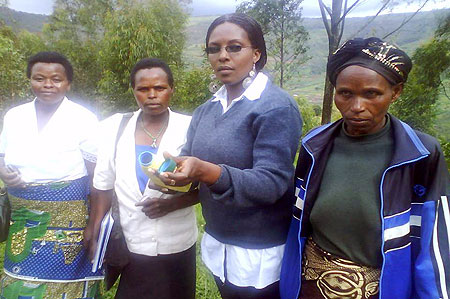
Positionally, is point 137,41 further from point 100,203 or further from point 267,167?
point 267,167

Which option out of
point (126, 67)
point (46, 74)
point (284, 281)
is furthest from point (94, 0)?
point (284, 281)

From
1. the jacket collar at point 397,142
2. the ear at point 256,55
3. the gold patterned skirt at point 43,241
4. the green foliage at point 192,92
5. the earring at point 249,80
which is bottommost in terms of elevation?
the green foliage at point 192,92

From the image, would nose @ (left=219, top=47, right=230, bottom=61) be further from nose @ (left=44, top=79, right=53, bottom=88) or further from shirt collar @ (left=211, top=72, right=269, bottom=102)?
nose @ (left=44, top=79, right=53, bottom=88)

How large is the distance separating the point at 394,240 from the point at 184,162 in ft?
2.68

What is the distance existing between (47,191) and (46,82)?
0.65 m

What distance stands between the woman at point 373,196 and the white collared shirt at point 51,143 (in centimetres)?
137

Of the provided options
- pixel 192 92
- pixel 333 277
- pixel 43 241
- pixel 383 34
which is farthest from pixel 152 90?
pixel 383 34

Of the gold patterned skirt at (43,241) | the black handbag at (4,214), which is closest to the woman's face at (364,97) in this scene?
the gold patterned skirt at (43,241)

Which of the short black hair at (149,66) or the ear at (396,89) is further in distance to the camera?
the short black hair at (149,66)

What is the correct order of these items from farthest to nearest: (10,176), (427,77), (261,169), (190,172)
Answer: (427,77), (10,176), (261,169), (190,172)

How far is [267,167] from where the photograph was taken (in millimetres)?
1476

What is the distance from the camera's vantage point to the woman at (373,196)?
1.36 metres

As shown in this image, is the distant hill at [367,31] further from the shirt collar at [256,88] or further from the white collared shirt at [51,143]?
the white collared shirt at [51,143]

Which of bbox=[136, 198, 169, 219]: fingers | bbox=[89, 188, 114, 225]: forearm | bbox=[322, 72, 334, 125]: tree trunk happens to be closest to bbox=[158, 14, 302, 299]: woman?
bbox=[136, 198, 169, 219]: fingers
